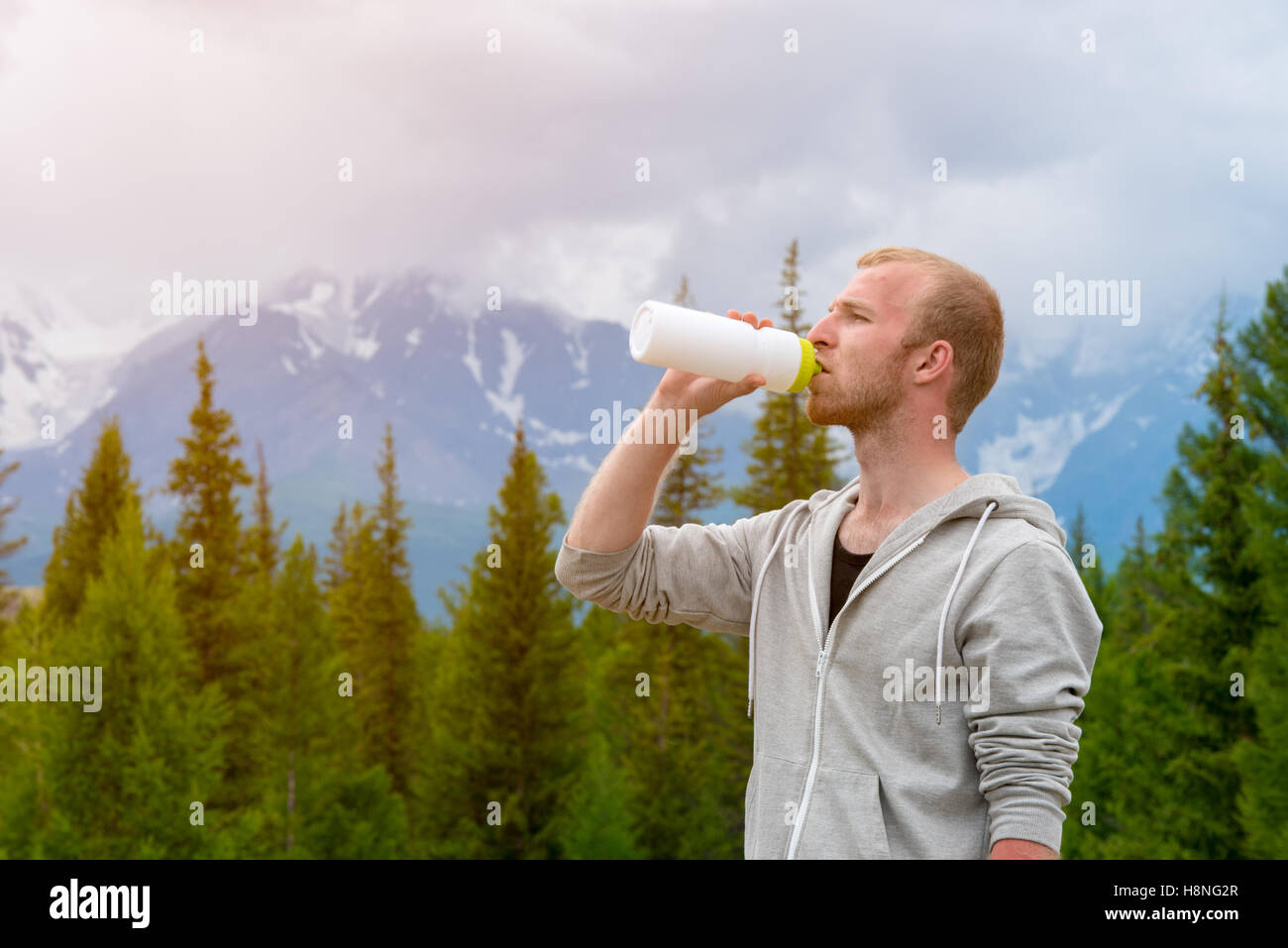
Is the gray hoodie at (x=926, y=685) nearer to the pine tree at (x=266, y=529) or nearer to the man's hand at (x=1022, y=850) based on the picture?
the man's hand at (x=1022, y=850)

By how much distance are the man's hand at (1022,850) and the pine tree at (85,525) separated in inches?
1696

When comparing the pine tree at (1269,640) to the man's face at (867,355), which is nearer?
the man's face at (867,355)

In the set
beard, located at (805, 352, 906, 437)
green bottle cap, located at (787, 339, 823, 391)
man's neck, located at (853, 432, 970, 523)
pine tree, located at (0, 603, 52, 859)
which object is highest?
green bottle cap, located at (787, 339, 823, 391)

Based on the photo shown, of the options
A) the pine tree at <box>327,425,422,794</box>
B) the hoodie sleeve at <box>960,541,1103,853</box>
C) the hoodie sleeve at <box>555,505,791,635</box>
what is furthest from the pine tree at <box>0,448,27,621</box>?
the hoodie sleeve at <box>960,541,1103,853</box>

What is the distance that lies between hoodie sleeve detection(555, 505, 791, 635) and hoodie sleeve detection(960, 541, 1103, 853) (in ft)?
3.47

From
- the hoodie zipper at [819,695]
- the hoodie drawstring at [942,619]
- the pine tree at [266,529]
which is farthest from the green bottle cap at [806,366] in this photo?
the pine tree at [266,529]

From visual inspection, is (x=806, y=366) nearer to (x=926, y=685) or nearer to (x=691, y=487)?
(x=926, y=685)

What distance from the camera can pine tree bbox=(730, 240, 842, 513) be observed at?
128ft

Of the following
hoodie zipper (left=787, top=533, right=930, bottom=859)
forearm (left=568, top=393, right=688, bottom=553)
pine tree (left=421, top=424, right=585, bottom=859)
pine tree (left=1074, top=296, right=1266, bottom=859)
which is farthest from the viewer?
pine tree (left=421, top=424, right=585, bottom=859)

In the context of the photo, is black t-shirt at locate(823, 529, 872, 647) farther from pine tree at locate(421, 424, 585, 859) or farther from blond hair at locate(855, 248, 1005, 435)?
pine tree at locate(421, 424, 585, 859)

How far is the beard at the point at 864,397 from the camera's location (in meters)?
3.99

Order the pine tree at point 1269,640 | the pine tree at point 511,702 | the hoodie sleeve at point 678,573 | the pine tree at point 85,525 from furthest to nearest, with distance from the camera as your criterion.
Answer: the pine tree at point 85,525, the pine tree at point 511,702, the pine tree at point 1269,640, the hoodie sleeve at point 678,573
